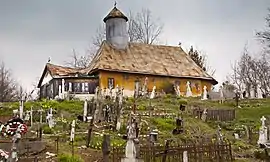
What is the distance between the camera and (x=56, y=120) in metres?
21.9

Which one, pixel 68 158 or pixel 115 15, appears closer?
pixel 68 158

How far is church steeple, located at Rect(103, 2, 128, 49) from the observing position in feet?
151

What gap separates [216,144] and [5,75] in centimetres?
5017

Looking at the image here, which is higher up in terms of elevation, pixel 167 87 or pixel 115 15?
pixel 115 15

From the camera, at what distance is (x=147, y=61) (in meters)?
46.2

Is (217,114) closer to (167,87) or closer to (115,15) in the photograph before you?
(167,87)

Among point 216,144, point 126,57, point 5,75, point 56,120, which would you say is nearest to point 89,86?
point 126,57

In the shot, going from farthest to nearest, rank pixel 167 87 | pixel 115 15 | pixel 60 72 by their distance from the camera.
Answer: pixel 115 15 → pixel 167 87 → pixel 60 72

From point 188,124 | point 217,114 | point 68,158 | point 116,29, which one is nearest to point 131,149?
point 68,158

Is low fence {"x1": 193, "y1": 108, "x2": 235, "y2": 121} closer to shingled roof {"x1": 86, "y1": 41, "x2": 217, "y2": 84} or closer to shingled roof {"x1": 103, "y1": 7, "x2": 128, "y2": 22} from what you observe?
shingled roof {"x1": 86, "y1": 41, "x2": 217, "y2": 84}

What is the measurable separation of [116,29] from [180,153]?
3457 centimetres

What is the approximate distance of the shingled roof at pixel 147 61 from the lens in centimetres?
4297

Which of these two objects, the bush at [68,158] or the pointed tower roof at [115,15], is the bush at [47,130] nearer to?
the bush at [68,158]

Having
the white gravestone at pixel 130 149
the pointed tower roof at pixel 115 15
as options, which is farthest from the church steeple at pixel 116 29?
the white gravestone at pixel 130 149
